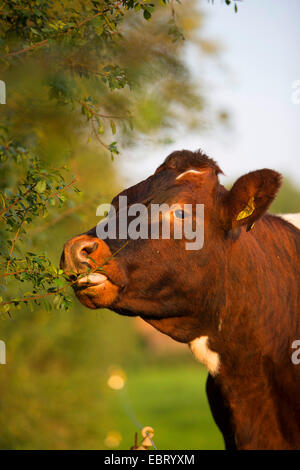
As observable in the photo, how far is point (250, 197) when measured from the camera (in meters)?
3.68

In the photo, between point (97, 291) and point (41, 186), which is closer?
point (41, 186)

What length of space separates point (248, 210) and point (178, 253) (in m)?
0.49

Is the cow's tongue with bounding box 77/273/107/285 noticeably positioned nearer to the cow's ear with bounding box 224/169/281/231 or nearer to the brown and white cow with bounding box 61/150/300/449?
the brown and white cow with bounding box 61/150/300/449

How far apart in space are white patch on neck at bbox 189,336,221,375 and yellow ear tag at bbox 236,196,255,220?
745mm

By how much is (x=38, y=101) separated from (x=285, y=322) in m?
2.15

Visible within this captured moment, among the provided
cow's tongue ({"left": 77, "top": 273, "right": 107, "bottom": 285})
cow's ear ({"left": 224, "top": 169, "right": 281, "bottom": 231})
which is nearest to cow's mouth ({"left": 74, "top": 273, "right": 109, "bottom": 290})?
cow's tongue ({"left": 77, "top": 273, "right": 107, "bottom": 285})

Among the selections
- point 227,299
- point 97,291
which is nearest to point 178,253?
point 227,299

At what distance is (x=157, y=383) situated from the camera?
1375 inches

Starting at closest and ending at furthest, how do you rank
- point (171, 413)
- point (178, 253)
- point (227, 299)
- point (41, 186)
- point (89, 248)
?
point (41, 186) < point (89, 248) < point (178, 253) < point (227, 299) < point (171, 413)

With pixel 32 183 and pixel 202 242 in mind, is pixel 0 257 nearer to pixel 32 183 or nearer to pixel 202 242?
pixel 32 183

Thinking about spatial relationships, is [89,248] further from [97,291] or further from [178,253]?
[178,253]

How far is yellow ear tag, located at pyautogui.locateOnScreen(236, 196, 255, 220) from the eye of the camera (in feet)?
12.1

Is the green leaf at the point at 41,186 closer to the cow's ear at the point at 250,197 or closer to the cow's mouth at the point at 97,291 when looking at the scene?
the cow's mouth at the point at 97,291

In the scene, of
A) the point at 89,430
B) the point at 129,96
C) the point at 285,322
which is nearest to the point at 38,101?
the point at 129,96
